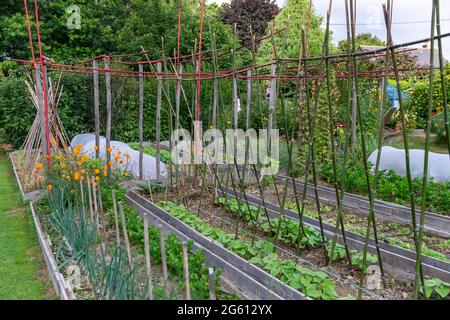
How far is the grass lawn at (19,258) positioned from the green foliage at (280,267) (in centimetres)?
140

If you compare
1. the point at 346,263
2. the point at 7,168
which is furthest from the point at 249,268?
the point at 7,168

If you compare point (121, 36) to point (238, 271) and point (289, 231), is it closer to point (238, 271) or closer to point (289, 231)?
point (289, 231)

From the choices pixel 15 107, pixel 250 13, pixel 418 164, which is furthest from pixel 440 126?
pixel 250 13

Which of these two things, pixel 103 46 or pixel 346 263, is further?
pixel 103 46

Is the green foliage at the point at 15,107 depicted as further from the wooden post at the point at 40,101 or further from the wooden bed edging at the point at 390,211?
the wooden bed edging at the point at 390,211

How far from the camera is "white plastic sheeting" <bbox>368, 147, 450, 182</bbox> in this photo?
5.46 metres

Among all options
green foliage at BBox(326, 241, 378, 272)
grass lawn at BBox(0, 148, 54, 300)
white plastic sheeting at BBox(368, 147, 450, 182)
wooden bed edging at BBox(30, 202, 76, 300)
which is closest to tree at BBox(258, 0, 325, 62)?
white plastic sheeting at BBox(368, 147, 450, 182)

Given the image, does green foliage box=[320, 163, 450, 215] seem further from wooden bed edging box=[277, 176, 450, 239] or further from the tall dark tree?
the tall dark tree

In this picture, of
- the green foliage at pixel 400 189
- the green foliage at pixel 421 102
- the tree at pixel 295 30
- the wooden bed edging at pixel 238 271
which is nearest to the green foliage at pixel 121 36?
the tree at pixel 295 30

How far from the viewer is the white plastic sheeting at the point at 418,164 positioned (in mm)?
5465
